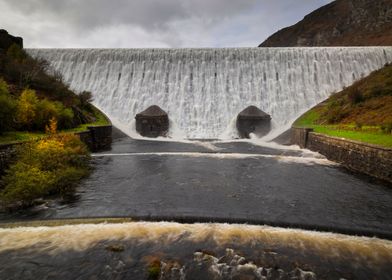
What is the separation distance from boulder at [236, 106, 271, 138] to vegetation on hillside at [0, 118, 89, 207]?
19799mm

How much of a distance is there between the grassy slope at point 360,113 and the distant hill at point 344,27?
33296 mm

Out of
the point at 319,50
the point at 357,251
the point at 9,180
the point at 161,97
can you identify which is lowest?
the point at 357,251

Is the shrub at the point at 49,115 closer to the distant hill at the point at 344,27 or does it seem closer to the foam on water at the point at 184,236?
the foam on water at the point at 184,236

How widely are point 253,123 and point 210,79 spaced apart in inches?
383

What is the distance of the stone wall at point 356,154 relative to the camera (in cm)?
1298

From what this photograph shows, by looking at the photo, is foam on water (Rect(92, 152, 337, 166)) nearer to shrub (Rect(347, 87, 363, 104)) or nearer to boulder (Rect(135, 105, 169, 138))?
shrub (Rect(347, 87, 363, 104))

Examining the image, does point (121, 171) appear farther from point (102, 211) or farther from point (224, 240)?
point (224, 240)

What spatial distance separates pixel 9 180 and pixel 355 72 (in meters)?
37.5

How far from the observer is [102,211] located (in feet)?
31.7

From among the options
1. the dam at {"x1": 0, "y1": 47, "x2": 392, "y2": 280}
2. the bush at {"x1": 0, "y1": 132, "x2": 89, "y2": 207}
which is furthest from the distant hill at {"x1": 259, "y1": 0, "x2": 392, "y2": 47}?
the bush at {"x1": 0, "y1": 132, "x2": 89, "y2": 207}

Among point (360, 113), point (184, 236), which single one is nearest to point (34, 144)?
point (184, 236)

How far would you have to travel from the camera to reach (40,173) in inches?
432

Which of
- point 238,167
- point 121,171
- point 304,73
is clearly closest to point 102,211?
point 121,171

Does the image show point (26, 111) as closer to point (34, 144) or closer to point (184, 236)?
point (34, 144)
